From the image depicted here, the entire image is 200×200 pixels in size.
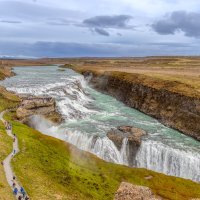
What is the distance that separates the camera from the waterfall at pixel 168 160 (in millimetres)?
66950

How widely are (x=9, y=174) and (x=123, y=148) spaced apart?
28561 mm

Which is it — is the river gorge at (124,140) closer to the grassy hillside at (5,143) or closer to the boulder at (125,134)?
the boulder at (125,134)

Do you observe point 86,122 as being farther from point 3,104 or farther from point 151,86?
point 151,86

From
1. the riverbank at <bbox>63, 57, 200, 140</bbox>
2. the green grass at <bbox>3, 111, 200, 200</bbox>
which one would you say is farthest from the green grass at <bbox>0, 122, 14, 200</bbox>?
the riverbank at <bbox>63, 57, 200, 140</bbox>

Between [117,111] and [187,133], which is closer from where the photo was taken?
[187,133]

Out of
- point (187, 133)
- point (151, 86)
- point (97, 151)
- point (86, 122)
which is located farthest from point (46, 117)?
point (151, 86)

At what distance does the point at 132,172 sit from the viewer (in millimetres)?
60094

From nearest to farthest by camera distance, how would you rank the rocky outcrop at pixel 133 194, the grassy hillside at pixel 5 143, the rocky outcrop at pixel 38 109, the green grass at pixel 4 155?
1. the rocky outcrop at pixel 133 194
2. the green grass at pixel 4 155
3. the grassy hillside at pixel 5 143
4. the rocky outcrop at pixel 38 109

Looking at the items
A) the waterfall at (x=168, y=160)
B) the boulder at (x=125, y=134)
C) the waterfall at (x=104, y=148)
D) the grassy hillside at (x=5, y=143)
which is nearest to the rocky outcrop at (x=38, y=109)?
the grassy hillside at (x=5, y=143)

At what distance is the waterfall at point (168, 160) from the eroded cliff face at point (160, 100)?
53.5 ft

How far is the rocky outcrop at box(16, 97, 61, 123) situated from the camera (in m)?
83.6

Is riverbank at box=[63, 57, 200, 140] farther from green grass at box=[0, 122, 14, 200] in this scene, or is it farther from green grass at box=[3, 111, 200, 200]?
green grass at box=[0, 122, 14, 200]

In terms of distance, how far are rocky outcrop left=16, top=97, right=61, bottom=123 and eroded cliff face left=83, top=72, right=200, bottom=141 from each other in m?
28.8

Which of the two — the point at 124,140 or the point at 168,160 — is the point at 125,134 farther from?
the point at 168,160
